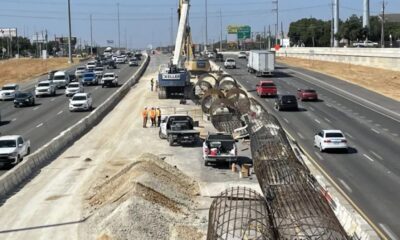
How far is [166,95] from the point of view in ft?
220

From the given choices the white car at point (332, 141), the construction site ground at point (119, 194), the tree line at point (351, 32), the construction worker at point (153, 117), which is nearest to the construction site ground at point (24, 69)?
the construction worker at point (153, 117)

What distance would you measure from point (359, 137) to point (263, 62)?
4641cm

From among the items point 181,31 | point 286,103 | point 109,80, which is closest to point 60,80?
point 109,80

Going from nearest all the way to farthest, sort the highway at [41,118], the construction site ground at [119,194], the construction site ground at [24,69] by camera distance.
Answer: the construction site ground at [119,194] → the highway at [41,118] → the construction site ground at [24,69]

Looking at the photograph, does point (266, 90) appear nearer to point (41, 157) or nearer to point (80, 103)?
point (80, 103)

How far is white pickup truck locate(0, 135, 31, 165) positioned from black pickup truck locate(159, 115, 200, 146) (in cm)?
894

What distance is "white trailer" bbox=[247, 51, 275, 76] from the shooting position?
86.6m

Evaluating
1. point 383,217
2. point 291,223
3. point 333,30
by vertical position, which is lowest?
point 383,217

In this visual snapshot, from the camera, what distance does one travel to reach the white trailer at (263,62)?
86.6 meters

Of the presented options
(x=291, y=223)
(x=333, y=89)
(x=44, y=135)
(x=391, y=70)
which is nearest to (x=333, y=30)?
(x=391, y=70)

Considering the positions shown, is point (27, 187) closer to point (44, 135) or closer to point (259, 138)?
point (259, 138)

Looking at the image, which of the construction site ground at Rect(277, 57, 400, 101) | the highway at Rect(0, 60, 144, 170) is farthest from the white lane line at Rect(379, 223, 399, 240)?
the construction site ground at Rect(277, 57, 400, 101)

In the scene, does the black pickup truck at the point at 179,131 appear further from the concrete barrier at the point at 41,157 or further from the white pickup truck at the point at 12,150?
the white pickup truck at the point at 12,150

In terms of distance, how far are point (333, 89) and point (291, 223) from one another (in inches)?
2336
